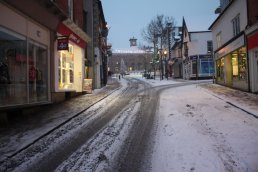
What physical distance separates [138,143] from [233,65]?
18612 mm

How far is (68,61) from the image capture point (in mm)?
20000

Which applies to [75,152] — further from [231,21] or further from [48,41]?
[231,21]

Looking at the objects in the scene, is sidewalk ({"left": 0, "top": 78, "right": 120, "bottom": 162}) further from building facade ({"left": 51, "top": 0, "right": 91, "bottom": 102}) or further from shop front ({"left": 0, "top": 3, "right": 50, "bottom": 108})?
building facade ({"left": 51, "top": 0, "right": 91, "bottom": 102})

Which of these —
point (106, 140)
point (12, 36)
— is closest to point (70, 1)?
point (12, 36)

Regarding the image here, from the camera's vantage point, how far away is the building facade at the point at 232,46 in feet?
67.5

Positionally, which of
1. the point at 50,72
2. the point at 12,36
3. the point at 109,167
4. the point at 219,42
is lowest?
the point at 109,167

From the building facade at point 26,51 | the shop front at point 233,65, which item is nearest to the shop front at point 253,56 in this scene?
the shop front at point 233,65

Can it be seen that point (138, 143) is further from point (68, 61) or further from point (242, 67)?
point (242, 67)

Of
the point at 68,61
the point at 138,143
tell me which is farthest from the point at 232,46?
the point at 138,143

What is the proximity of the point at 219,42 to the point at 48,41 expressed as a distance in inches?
732

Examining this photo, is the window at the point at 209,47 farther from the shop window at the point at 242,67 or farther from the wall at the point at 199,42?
the shop window at the point at 242,67

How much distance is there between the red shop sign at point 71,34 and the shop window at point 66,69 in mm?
715

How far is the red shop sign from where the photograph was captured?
16.9 metres

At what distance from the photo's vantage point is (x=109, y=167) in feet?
19.8
